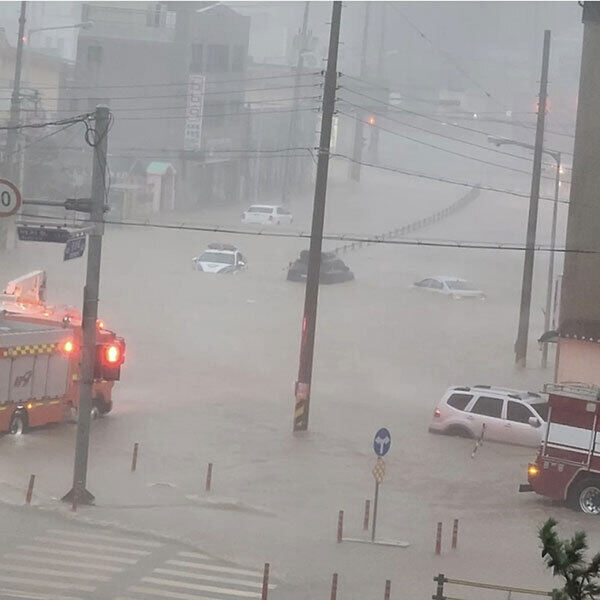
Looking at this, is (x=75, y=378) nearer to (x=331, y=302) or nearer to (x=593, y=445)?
(x=593, y=445)

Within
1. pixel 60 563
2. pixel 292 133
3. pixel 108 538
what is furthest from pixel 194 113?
pixel 60 563

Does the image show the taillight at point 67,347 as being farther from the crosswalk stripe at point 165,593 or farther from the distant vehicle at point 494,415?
the crosswalk stripe at point 165,593

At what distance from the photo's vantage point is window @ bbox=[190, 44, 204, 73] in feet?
259

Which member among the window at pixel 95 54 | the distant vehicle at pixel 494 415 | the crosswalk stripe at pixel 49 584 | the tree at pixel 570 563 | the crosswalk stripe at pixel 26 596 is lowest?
the crosswalk stripe at pixel 26 596

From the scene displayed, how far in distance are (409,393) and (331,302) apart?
1635 cm

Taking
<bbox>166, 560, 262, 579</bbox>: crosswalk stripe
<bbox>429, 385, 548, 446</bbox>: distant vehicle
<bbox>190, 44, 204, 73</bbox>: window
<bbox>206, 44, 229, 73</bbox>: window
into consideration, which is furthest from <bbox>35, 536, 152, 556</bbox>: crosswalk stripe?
<bbox>206, 44, 229, 73</bbox>: window

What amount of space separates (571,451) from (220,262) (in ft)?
116

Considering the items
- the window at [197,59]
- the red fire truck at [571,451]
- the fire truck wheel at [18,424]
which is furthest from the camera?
the window at [197,59]

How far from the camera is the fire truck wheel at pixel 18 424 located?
80.4 feet

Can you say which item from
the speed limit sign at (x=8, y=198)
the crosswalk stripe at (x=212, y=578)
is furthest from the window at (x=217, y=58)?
the crosswalk stripe at (x=212, y=578)

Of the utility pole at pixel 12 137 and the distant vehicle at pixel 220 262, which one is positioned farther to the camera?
the distant vehicle at pixel 220 262

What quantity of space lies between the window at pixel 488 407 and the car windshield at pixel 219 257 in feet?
96.6

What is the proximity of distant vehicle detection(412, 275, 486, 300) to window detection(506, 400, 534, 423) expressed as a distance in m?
26.4

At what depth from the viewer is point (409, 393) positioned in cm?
3378
